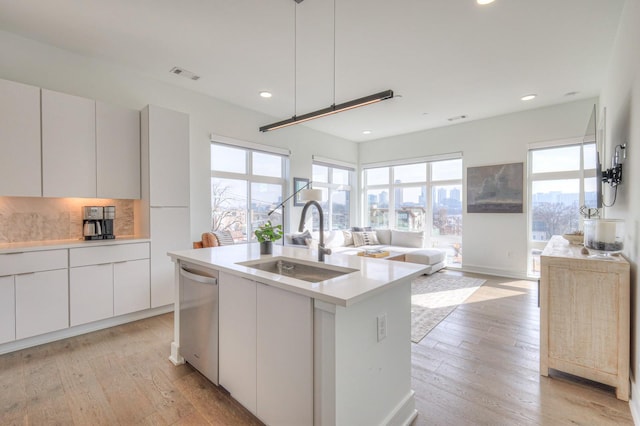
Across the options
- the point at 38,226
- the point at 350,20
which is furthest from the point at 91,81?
the point at 350,20

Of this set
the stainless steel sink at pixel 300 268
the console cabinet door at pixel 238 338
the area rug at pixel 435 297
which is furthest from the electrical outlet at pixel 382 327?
the area rug at pixel 435 297

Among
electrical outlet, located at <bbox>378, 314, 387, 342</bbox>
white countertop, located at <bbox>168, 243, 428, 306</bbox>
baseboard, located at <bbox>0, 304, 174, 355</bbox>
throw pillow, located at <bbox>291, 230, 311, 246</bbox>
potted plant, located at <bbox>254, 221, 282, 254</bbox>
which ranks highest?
Answer: potted plant, located at <bbox>254, 221, 282, 254</bbox>

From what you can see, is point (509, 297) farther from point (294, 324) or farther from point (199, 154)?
point (199, 154)

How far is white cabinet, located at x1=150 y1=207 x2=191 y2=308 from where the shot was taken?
346cm

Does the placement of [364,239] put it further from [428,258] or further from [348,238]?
[428,258]

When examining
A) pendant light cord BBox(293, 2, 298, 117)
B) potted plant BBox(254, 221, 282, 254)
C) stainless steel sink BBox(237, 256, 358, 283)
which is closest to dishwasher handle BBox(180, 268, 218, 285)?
stainless steel sink BBox(237, 256, 358, 283)

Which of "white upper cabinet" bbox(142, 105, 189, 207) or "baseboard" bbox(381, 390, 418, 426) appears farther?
"white upper cabinet" bbox(142, 105, 189, 207)

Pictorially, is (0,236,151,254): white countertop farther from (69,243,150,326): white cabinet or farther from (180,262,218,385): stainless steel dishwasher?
(180,262,218,385): stainless steel dishwasher

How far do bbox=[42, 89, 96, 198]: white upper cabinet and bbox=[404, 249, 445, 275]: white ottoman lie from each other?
4859 millimetres

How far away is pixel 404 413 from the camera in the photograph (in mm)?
1713

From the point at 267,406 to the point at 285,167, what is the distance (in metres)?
4.61

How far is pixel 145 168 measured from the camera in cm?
345

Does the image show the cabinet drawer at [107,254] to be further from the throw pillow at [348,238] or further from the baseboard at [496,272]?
the baseboard at [496,272]

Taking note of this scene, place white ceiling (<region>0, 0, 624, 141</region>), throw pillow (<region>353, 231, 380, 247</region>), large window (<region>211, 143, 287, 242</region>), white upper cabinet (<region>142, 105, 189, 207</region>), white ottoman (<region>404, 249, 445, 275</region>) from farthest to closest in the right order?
throw pillow (<region>353, 231, 380, 247</region>) < white ottoman (<region>404, 249, 445, 275</region>) < large window (<region>211, 143, 287, 242</region>) < white upper cabinet (<region>142, 105, 189, 207</region>) < white ceiling (<region>0, 0, 624, 141</region>)
